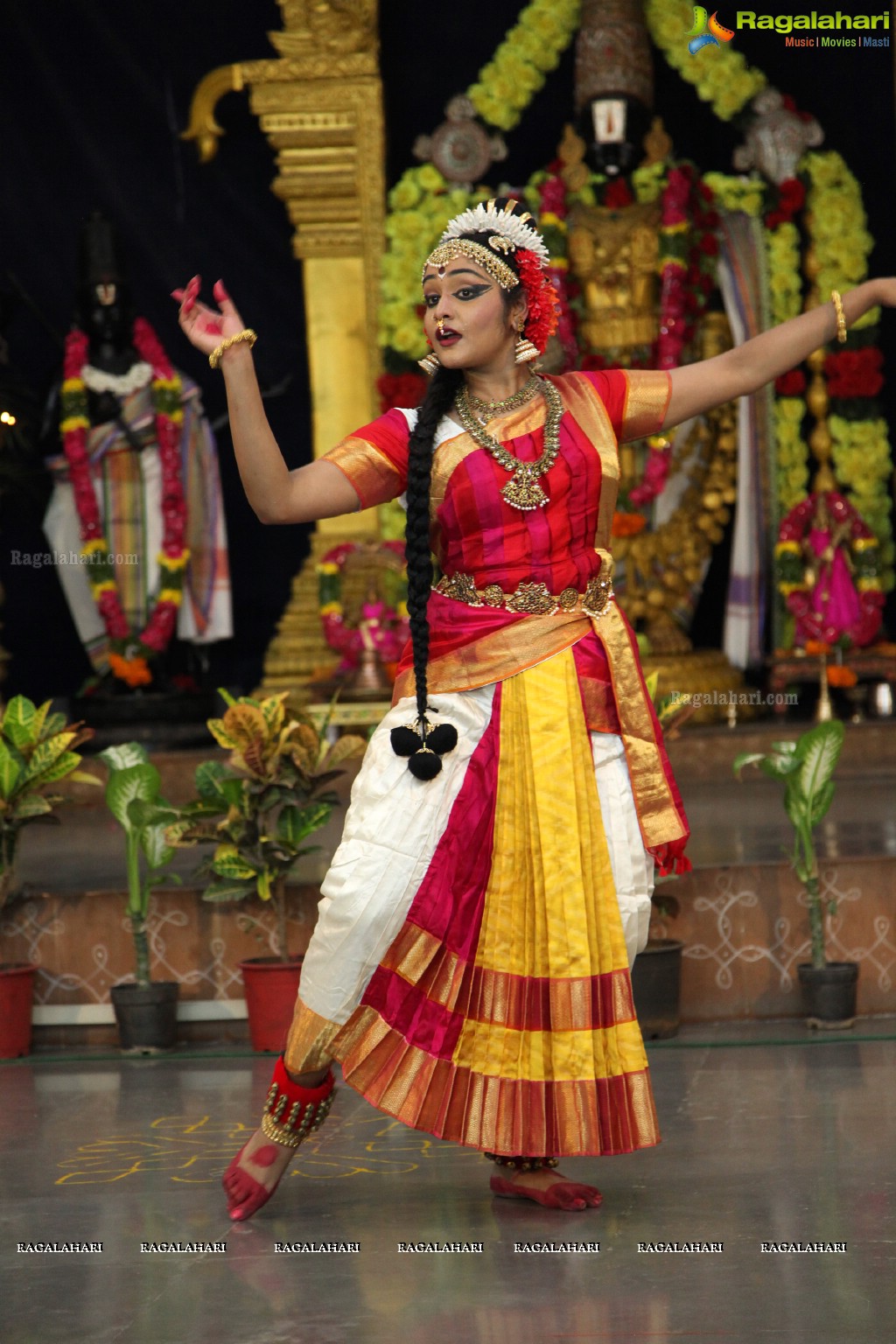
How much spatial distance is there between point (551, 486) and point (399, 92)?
5.32m

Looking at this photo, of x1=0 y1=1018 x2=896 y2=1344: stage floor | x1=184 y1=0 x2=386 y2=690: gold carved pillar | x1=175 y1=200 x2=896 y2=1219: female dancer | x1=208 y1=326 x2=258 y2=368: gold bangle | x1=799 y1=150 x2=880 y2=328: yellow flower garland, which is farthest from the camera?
x1=184 y1=0 x2=386 y2=690: gold carved pillar

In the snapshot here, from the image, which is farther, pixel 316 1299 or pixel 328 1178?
pixel 328 1178

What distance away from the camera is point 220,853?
4164 millimetres

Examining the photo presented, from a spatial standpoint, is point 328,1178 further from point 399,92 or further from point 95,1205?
point 399,92

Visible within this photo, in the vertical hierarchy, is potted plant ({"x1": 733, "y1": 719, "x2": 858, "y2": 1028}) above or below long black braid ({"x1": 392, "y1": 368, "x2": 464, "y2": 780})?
below

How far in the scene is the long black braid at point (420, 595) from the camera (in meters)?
2.74

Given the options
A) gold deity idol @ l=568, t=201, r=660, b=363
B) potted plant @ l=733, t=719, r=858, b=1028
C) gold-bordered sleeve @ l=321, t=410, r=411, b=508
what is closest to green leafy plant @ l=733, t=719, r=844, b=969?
potted plant @ l=733, t=719, r=858, b=1028

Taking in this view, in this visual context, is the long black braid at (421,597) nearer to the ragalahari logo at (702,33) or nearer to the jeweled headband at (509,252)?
the jeweled headband at (509,252)

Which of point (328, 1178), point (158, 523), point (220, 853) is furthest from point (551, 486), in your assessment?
point (158, 523)

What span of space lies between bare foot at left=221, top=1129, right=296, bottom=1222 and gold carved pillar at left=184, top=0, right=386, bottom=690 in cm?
462

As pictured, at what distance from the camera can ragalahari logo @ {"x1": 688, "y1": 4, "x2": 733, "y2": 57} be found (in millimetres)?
7086

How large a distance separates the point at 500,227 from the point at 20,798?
79.6 inches

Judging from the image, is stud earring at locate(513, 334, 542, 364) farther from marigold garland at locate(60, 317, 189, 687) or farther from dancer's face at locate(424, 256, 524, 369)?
marigold garland at locate(60, 317, 189, 687)

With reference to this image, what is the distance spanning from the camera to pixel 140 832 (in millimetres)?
4152
